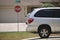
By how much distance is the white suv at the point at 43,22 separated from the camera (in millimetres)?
16797

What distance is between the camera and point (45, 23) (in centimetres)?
1698

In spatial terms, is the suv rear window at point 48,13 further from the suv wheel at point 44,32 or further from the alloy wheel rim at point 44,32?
the alloy wheel rim at point 44,32

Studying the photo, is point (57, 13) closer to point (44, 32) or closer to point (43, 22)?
point (43, 22)

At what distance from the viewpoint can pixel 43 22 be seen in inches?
668

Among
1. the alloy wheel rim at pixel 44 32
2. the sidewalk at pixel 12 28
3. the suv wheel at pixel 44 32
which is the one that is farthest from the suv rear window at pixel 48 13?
the sidewalk at pixel 12 28

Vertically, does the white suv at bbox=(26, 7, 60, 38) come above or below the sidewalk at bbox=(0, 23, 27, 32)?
above

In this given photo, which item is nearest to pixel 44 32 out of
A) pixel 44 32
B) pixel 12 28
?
pixel 44 32

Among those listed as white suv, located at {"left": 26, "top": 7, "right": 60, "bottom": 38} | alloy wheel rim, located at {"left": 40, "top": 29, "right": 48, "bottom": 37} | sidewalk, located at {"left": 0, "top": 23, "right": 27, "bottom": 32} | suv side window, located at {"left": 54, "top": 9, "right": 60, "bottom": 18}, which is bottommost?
sidewalk, located at {"left": 0, "top": 23, "right": 27, "bottom": 32}

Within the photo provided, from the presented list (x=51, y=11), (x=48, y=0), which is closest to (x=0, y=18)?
(x=48, y=0)

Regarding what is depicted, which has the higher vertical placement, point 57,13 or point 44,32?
point 57,13

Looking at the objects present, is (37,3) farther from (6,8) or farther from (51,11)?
(51,11)

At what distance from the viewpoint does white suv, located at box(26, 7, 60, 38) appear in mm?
16797

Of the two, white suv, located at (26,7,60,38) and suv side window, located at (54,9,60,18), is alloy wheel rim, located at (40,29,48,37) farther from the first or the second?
suv side window, located at (54,9,60,18)

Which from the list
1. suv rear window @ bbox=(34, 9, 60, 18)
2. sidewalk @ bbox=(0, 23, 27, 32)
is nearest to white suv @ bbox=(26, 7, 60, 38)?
suv rear window @ bbox=(34, 9, 60, 18)
